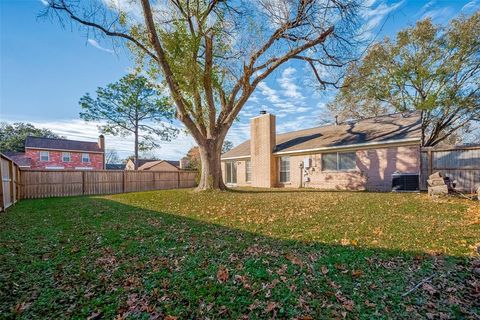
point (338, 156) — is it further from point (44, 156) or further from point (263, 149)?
point (44, 156)

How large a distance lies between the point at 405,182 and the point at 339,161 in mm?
3496

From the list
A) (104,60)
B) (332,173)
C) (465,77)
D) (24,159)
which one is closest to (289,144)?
(332,173)

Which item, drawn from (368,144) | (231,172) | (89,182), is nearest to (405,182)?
(368,144)

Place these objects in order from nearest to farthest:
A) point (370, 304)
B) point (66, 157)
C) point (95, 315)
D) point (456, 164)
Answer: point (95, 315), point (370, 304), point (456, 164), point (66, 157)

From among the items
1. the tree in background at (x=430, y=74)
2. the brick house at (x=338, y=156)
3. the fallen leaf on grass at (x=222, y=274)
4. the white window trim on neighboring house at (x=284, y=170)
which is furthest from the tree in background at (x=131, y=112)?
the fallen leaf on grass at (x=222, y=274)

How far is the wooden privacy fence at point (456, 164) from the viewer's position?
10070 mm

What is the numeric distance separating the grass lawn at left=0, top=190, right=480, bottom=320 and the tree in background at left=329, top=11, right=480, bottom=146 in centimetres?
1032

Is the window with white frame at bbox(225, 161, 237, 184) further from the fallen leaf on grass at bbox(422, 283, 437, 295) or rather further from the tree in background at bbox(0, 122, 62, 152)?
the tree in background at bbox(0, 122, 62, 152)

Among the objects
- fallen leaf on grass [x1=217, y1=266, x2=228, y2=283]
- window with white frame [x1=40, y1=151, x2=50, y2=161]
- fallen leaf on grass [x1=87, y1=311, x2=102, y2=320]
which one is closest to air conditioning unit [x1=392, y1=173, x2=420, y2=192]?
fallen leaf on grass [x1=217, y1=266, x2=228, y2=283]

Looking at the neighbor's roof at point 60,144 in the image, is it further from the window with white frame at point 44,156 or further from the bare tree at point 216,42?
the bare tree at point 216,42

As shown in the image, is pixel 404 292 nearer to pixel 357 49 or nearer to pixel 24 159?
pixel 357 49

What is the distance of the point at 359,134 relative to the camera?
1362cm

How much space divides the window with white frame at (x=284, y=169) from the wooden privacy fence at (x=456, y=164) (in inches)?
293

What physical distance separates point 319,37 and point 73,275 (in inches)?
444
